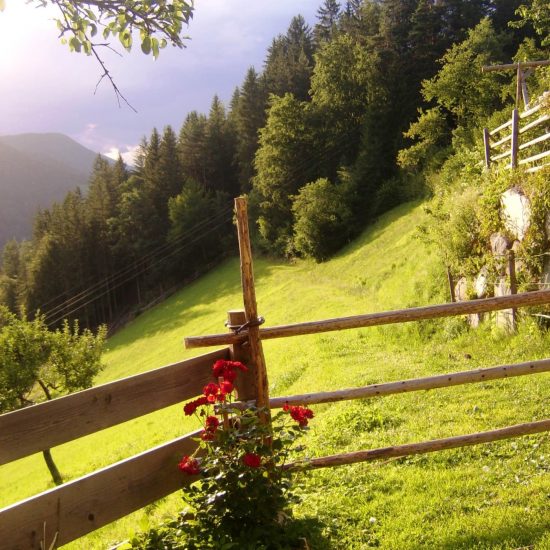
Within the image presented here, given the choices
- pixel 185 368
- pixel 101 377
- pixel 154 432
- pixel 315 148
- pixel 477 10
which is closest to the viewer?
pixel 185 368

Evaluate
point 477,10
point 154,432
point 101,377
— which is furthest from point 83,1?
point 477,10

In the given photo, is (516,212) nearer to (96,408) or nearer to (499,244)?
(499,244)

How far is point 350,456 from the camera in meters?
4.15

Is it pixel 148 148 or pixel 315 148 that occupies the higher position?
pixel 148 148

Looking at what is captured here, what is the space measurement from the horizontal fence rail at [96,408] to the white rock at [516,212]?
791 cm

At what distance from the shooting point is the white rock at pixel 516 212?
969 centimetres

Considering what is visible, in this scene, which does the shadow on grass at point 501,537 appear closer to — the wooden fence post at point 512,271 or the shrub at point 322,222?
the wooden fence post at point 512,271

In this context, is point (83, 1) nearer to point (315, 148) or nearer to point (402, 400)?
point (402, 400)

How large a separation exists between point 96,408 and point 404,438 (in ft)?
12.3

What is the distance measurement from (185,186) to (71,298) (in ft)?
57.9

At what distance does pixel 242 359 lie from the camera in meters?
3.97

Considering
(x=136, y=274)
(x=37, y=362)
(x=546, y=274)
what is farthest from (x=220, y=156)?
(x=546, y=274)

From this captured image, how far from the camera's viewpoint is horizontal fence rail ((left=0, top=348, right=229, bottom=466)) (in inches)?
121

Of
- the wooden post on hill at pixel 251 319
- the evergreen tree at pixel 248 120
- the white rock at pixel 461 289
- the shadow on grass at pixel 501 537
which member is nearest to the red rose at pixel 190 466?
the wooden post on hill at pixel 251 319
